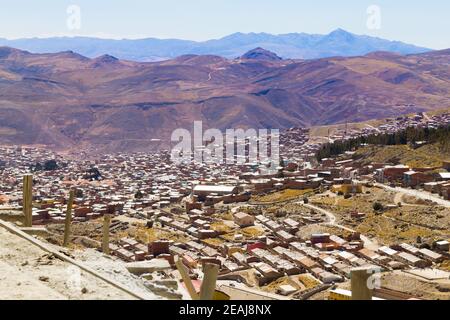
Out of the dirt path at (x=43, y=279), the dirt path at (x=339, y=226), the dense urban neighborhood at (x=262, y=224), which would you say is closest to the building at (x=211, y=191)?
the dense urban neighborhood at (x=262, y=224)

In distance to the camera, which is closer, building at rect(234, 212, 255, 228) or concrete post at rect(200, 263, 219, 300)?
concrete post at rect(200, 263, 219, 300)

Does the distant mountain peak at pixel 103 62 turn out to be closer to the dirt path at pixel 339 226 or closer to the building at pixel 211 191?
the building at pixel 211 191

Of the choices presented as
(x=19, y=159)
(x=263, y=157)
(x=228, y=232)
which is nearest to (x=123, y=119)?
(x=19, y=159)

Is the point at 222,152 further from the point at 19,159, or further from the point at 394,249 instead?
the point at 394,249

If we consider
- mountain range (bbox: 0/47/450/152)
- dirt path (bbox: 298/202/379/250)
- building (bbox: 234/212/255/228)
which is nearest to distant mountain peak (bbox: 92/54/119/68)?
mountain range (bbox: 0/47/450/152)

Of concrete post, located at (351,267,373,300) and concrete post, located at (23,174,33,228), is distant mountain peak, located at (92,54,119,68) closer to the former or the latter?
concrete post, located at (23,174,33,228)

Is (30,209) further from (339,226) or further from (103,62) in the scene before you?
(103,62)
